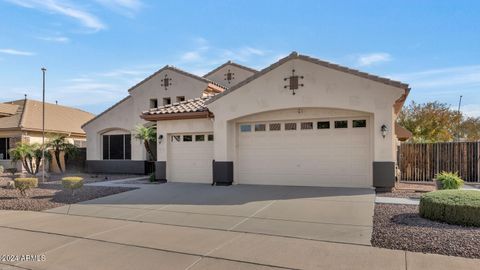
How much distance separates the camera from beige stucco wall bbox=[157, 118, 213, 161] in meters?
14.9

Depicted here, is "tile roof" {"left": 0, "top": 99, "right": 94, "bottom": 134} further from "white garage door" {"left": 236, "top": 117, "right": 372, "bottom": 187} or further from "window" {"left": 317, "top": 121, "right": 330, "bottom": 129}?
"window" {"left": 317, "top": 121, "right": 330, "bottom": 129}

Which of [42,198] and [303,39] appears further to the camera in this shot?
[303,39]

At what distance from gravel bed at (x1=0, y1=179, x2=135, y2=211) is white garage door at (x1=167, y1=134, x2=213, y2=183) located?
258 cm

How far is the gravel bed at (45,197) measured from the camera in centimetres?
1049

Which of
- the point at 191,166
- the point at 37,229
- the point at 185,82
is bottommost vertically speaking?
the point at 37,229

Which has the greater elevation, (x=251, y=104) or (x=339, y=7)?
(x=339, y=7)

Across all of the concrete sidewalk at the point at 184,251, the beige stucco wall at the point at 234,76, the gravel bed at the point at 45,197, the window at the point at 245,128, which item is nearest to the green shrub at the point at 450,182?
the concrete sidewalk at the point at 184,251

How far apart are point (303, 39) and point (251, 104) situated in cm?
362

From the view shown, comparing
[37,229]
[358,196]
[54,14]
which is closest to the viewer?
[37,229]

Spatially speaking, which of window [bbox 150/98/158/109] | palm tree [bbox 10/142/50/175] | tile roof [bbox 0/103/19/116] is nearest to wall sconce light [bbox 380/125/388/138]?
window [bbox 150/98/158/109]

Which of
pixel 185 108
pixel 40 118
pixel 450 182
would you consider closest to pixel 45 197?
pixel 185 108

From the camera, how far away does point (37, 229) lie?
7.71 m

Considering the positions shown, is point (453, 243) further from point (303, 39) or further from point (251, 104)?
point (303, 39)

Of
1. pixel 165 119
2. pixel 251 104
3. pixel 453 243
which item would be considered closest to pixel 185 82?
pixel 165 119
